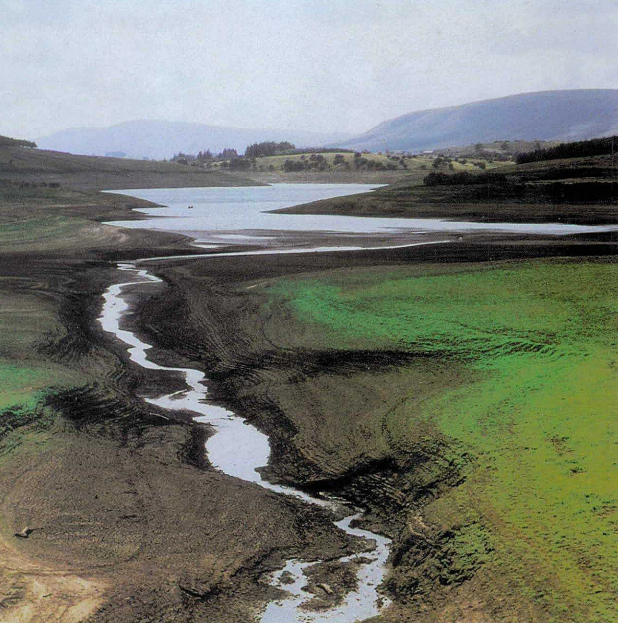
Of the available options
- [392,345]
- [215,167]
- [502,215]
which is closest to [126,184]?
[215,167]

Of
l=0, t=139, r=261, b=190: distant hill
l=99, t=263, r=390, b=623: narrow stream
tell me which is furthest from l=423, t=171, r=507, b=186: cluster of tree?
l=99, t=263, r=390, b=623: narrow stream

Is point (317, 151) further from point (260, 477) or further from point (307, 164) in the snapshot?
point (260, 477)

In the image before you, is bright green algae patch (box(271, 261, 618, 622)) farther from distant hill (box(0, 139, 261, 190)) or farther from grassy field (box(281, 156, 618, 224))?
distant hill (box(0, 139, 261, 190))

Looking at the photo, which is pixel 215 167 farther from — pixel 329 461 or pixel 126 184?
pixel 329 461

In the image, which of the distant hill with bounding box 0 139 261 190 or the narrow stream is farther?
the distant hill with bounding box 0 139 261 190

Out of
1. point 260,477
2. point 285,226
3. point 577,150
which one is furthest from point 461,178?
point 260,477

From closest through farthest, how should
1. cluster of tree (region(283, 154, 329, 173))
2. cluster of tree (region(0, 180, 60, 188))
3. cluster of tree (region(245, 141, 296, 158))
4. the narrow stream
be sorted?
the narrow stream
cluster of tree (region(0, 180, 60, 188))
cluster of tree (region(283, 154, 329, 173))
cluster of tree (region(245, 141, 296, 158))
